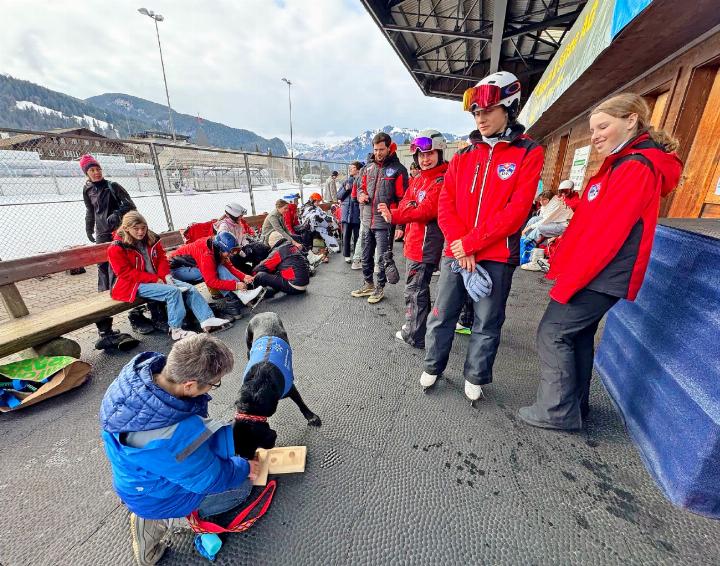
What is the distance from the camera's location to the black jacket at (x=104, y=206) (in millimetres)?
3850

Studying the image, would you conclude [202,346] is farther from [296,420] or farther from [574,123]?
[574,123]

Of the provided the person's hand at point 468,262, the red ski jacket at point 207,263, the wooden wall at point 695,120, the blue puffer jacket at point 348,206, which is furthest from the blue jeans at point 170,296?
the wooden wall at point 695,120

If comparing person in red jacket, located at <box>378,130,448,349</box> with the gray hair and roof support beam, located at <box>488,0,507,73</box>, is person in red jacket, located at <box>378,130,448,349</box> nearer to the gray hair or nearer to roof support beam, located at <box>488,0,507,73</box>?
the gray hair

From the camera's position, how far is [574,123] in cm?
753

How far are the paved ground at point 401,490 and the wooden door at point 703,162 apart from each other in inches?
105

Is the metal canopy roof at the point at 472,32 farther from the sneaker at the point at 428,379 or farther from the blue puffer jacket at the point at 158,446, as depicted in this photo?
the blue puffer jacket at the point at 158,446

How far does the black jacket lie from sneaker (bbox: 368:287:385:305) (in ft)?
11.0

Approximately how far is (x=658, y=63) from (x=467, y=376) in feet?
15.5

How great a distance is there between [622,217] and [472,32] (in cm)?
865

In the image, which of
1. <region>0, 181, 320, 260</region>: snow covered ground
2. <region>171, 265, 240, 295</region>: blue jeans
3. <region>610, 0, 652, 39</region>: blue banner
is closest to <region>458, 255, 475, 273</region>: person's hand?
<region>610, 0, 652, 39</region>: blue banner

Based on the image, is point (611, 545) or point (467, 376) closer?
point (611, 545)

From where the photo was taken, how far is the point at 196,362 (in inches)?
47.9

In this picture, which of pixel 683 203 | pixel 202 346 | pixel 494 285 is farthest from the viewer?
pixel 683 203

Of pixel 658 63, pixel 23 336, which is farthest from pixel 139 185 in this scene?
pixel 658 63
